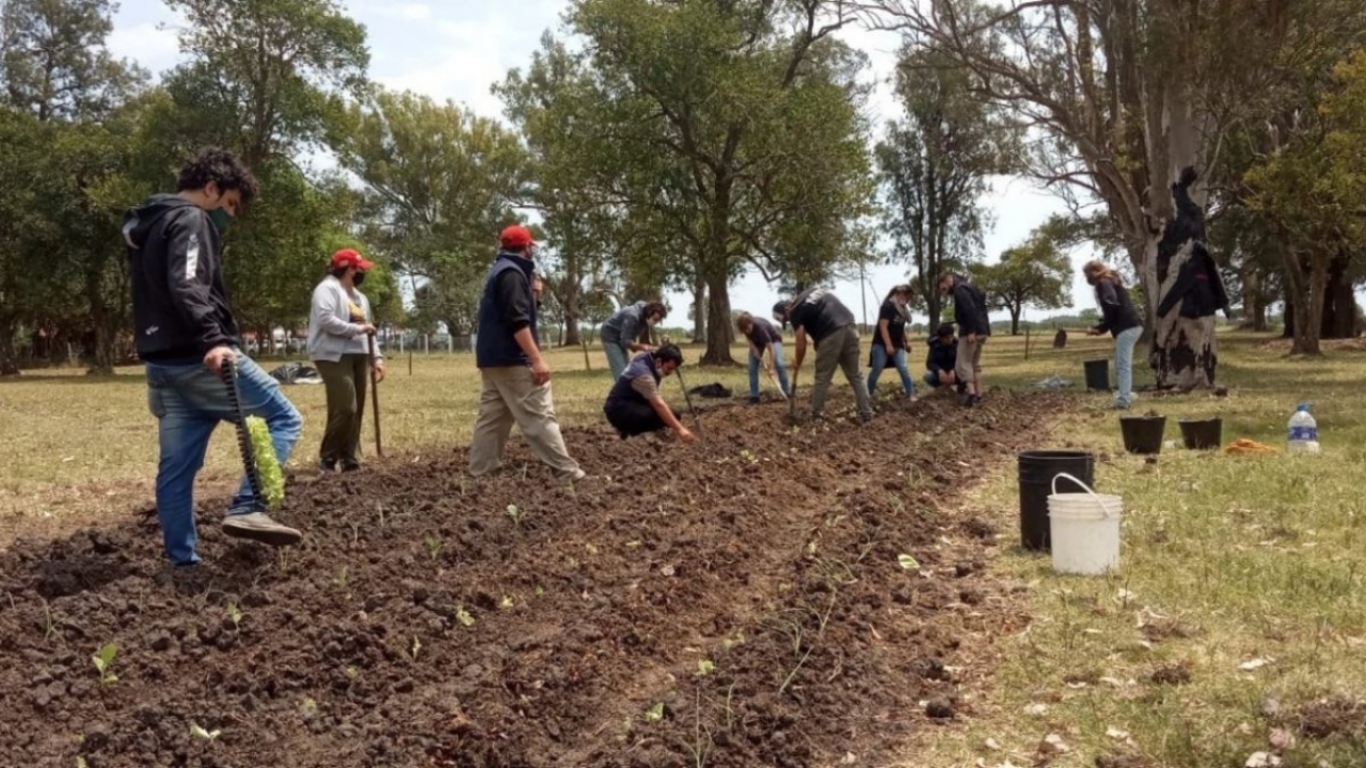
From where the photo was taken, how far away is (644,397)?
31.3ft

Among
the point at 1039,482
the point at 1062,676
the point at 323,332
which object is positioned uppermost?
the point at 323,332

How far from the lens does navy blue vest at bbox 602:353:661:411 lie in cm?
920

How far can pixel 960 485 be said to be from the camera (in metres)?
8.02

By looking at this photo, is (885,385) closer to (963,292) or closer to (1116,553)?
(963,292)

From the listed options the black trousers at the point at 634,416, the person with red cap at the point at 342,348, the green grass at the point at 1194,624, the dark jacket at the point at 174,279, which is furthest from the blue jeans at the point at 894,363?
the dark jacket at the point at 174,279

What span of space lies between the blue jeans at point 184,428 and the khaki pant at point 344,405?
3.08m

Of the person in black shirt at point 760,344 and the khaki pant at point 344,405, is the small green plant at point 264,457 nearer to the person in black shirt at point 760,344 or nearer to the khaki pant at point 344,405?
the khaki pant at point 344,405

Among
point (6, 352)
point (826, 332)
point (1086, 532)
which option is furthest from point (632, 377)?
point (6, 352)

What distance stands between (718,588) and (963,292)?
930cm

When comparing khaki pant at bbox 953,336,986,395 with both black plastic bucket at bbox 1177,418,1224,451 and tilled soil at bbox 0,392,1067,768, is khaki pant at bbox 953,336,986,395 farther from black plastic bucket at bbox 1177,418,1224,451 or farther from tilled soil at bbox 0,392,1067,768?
tilled soil at bbox 0,392,1067,768

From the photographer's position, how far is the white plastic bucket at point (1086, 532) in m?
5.13

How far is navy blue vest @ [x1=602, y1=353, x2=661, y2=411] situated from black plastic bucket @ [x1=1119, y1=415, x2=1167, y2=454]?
159 inches

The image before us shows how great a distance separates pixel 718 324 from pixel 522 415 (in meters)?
22.1

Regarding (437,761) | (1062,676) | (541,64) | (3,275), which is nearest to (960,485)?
(1062,676)
